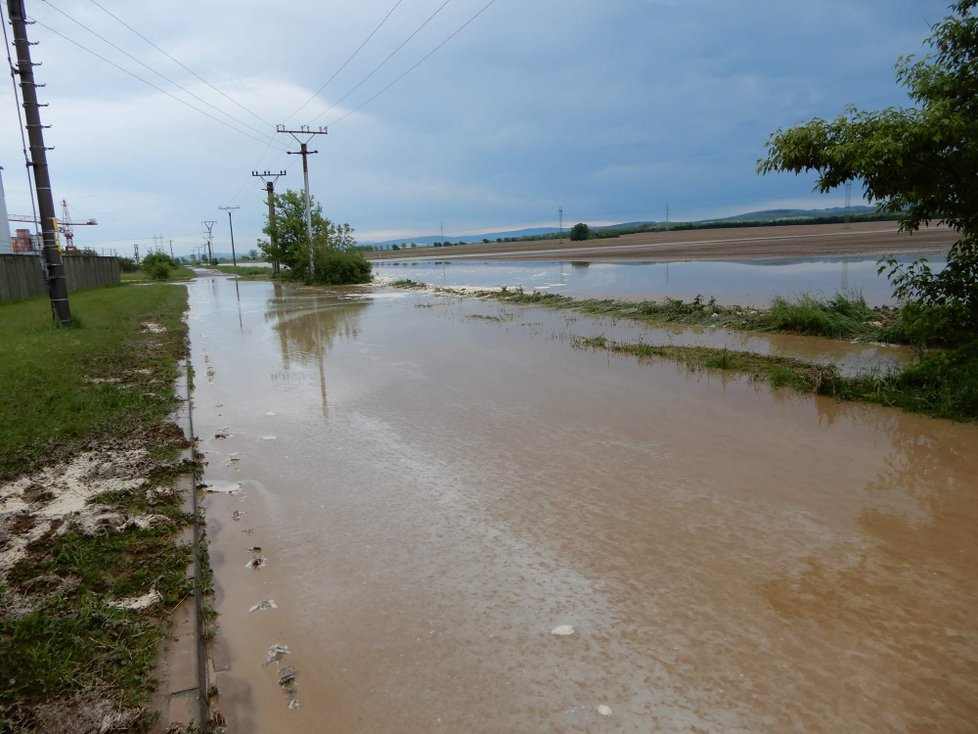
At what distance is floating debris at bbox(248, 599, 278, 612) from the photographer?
3.59m

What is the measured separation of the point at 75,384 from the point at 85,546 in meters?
5.72

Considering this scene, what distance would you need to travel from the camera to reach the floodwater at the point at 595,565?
2828 mm

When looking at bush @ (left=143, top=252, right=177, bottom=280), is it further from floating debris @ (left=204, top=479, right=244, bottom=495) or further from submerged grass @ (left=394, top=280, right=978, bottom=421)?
floating debris @ (left=204, top=479, right=244, bottom=495)

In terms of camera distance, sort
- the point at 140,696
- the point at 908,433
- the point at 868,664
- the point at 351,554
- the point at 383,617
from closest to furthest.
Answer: the point at 140,696 < the point at 868,664 < the point at 383,617 < the point at 351,554 < the point at 908,433

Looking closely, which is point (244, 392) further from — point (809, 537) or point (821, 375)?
point (821, 375)

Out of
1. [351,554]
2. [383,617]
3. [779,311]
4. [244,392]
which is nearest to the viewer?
[383,617]

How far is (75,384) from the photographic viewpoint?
27.9 ft

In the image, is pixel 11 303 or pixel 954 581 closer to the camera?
pixel 954 581

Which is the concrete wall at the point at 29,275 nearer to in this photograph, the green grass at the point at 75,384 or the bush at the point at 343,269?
the green grass at the point at 75,384

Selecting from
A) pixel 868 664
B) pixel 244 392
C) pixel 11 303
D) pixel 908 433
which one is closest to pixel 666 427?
pixel 908 433

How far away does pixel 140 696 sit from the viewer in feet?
8.68

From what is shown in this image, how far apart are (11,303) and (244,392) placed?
22451mm

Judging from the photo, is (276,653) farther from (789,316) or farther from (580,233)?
(580,233)

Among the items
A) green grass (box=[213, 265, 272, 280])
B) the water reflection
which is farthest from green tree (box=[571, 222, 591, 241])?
the water reflection
